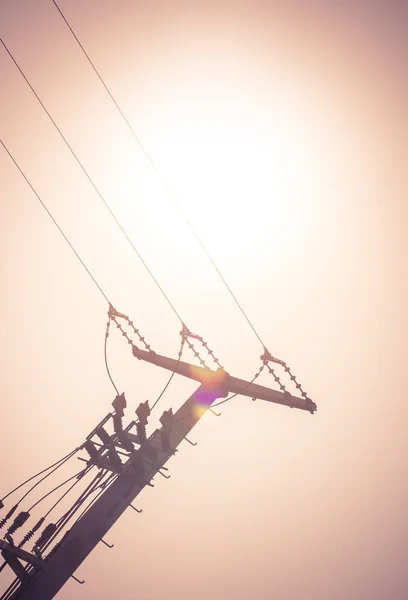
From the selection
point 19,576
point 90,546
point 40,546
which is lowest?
point 19,576

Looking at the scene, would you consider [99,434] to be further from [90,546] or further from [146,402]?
[90,546]

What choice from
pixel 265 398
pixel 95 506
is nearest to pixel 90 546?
pixel 95 506

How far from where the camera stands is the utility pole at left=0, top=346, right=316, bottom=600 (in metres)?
6.53

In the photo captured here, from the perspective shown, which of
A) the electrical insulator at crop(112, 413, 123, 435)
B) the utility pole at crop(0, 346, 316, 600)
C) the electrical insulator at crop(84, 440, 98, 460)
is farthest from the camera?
the electrical insulator at crop(112, 413, 123, 435)

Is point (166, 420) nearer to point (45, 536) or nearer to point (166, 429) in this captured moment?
point (166, 429)

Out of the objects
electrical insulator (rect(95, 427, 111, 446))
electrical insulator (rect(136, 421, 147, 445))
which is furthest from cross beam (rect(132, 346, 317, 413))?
electrical insulator (rect(95, 427, 111, 446))

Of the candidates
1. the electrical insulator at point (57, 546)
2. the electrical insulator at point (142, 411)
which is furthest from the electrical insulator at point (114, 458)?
the electrical insulator at point (57, 546)

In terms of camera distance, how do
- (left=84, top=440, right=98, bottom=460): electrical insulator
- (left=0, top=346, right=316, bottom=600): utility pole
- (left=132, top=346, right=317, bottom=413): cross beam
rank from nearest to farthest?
(left=0, top=346, right=316, bottom=600): utility pole < (left=84, top=440, right=98, bottom=460): electrical insulator < (left=132, top=346, right=317, bottom=413): cross beam

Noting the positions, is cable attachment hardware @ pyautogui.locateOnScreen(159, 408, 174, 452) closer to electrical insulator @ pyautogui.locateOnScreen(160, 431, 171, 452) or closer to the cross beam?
electrical insulator @ pyautogui.locateOnScreen(160, 431, 171, 452)

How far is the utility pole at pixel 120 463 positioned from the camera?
6.53 metres

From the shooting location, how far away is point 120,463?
25.1 ft

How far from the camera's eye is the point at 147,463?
7723 mm

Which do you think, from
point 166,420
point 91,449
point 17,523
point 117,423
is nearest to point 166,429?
point 166,420

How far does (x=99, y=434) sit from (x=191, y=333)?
305 centimetres
